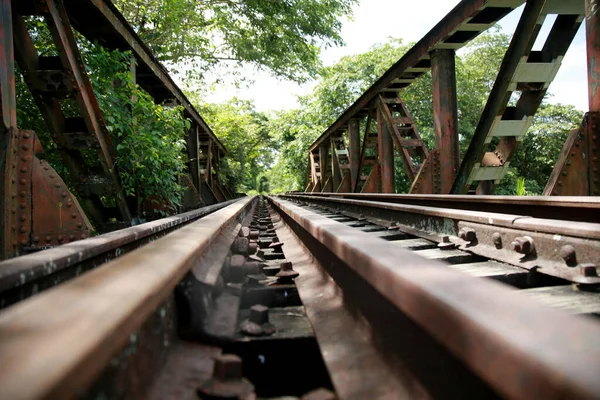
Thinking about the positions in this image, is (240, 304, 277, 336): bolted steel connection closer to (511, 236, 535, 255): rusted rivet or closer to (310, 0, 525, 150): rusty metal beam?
(511, 236, 535, 255): rusted rivet

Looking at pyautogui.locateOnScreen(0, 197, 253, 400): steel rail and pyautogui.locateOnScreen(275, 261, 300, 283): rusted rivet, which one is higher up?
pyautogui.locateOnScreen(0, 197, 253, 400): steel rail

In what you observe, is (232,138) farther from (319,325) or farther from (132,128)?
(319,325)

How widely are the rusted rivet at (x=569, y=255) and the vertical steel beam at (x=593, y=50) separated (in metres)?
2.02

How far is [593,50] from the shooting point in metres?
3.15

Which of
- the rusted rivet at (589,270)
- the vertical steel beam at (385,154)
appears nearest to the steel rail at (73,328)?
the rusted rivet at (589,270)

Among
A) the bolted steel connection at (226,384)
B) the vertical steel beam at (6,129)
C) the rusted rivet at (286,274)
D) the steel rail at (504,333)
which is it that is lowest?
the rusted rivet at (286,274)

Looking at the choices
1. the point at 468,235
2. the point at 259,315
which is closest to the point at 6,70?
the point at 259,315

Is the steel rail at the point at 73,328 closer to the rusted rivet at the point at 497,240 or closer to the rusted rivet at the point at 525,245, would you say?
the rusted rivet at the point at 525,245

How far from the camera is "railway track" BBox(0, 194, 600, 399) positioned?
1.71ft

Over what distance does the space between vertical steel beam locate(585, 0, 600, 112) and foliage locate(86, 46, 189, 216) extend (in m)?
4.27

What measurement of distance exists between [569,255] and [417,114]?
67.0 ft

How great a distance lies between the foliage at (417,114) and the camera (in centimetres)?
2078

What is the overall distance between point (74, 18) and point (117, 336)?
508 centimetres

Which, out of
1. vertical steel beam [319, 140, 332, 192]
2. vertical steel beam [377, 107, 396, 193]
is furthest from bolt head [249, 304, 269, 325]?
vertical steel beam [319, 140, 332, 192]
